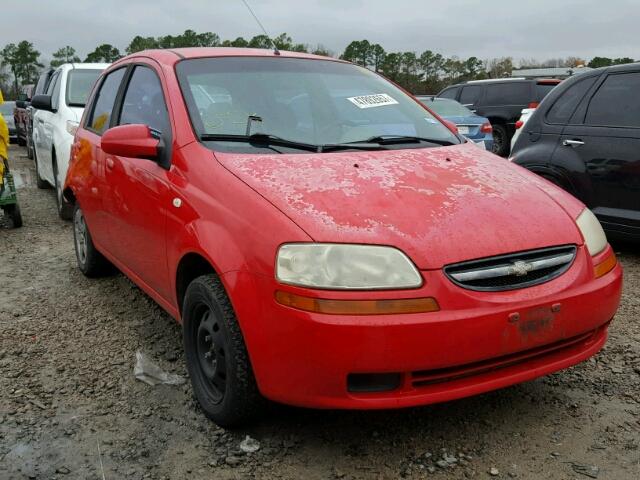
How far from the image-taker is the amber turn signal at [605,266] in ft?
8.42

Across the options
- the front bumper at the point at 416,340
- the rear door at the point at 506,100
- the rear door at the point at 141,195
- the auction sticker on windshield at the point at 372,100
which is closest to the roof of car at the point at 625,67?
the auction sticker on windshield at the point at 372,100

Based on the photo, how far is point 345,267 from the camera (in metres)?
2.20

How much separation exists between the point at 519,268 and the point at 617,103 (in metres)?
3.57


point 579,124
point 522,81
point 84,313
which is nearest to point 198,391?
point 84,313

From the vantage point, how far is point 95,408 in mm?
2910

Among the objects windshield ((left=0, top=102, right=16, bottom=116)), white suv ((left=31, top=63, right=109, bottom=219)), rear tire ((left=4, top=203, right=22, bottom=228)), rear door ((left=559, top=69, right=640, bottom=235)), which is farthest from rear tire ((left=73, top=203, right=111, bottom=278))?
windshield ((left=0, top=102, right=16, bottom=116))

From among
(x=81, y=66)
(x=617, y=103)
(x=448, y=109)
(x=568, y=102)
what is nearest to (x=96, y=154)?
(x=568, y=102)

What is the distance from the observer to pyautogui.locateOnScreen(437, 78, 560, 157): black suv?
575 inches

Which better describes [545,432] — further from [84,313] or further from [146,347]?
[84,313]

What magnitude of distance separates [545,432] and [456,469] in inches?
19.3

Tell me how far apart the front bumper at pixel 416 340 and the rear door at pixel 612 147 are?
2.86 m

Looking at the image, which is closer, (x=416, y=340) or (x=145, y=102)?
(x=416, y=340)

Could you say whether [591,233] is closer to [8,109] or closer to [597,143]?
[597,143]

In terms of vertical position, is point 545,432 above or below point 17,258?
above
